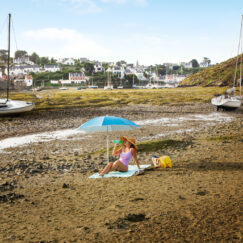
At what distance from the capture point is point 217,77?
8419 centimetres

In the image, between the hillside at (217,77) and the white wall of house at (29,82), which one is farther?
the white wall of house at (29,82)

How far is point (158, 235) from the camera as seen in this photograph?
207 inches

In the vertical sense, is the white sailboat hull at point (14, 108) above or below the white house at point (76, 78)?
below

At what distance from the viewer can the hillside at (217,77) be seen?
3123 inches

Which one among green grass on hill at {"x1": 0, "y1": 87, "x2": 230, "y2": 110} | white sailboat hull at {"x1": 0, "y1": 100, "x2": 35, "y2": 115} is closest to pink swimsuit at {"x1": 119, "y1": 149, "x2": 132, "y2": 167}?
white sailboat hull at {"x1": 0, "y1": 100, "x2": 35, "y2": 115}

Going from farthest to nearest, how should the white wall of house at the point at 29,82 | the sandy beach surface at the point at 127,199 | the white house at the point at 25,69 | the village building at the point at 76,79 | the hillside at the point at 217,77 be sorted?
the white house at the point at 25,69
the village building at the point at 76,79
the white wall of house at the point at 29,82
the hillside at the point at 217,77
the sandy beach surface at the point at 127,199

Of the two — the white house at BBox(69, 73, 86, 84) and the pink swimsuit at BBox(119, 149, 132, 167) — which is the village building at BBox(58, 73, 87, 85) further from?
the pink swimsuit at BBox(119, 149, 132, 167)

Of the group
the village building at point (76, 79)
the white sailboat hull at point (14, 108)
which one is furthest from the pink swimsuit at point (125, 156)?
the village building at point (76, 79)

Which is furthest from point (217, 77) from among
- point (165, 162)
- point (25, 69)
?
point (25, 69)

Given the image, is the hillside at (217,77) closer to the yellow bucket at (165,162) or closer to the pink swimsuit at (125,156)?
the yellow bucket at (165,162)

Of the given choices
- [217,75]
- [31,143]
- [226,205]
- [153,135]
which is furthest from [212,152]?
[217,75]

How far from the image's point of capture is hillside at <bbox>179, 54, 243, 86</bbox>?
3123 inches

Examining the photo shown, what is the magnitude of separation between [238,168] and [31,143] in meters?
12.3

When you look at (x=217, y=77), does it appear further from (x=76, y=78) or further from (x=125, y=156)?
(x=76, y=78)
